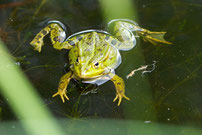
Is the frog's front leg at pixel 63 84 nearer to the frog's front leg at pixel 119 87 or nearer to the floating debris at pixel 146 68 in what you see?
the frog's front leg at pixel 119 87

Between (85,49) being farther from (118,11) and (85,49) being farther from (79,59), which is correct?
(118,11)

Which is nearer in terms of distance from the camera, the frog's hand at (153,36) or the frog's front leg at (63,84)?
the frog's front leg at (63,84)

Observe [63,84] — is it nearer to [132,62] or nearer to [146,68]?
[132,62]

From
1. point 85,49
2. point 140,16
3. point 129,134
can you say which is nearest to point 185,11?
point 140,16

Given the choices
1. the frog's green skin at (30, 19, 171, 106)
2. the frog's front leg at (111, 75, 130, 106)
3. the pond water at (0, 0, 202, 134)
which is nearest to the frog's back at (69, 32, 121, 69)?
the frog's green skin at (30, 19, 171, 106)

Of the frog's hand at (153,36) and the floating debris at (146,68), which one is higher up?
the frog's hand at (153,36)

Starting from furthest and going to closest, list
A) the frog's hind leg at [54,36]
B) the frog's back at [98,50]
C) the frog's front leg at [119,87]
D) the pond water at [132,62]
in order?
the frog's hind leg at [54,36] → the frog's back at [98,50] → the frog's front leg at [119,87] → the pond water at [132,62]

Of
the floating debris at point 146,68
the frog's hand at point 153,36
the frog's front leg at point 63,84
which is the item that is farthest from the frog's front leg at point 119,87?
the frog's hand at point 153,36

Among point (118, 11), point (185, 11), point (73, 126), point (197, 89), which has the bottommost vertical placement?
point (197, 89)

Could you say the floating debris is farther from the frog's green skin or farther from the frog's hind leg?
the frog's hind leg
